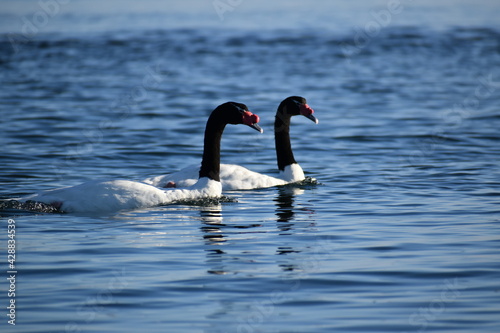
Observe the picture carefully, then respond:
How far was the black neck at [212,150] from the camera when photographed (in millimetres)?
14438

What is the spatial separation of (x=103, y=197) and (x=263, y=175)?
405 cm

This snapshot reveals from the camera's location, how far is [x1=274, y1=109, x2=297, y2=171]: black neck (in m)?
17.0

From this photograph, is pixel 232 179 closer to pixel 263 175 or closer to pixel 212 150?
pixel 263 175

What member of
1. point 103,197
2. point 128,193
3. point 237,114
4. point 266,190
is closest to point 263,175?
point 266,190

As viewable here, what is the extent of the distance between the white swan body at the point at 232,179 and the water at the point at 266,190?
0.26 meters

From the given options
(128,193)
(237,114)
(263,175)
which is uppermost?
(237,114)

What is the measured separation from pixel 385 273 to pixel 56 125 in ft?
52.4

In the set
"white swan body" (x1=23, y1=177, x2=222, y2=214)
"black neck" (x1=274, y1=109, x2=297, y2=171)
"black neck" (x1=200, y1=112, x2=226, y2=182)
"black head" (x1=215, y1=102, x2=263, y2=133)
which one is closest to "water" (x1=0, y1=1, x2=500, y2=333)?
"white swan body" (x1=23, y1=177, x2=222, y2=214)

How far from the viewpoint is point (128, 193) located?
1320cm

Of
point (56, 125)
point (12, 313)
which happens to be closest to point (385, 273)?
point (12, 313)

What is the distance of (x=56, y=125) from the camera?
78.8 feet

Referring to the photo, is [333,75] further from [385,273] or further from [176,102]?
[385,273]

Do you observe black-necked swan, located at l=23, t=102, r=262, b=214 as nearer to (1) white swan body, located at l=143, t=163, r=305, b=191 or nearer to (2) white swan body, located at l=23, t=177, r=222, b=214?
(2) white swan body, located at l=23, t=177, r=222, b=214

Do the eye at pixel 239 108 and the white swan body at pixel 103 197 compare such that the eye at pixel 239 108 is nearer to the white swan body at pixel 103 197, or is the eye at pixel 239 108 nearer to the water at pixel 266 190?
the water at pixel 266 190
